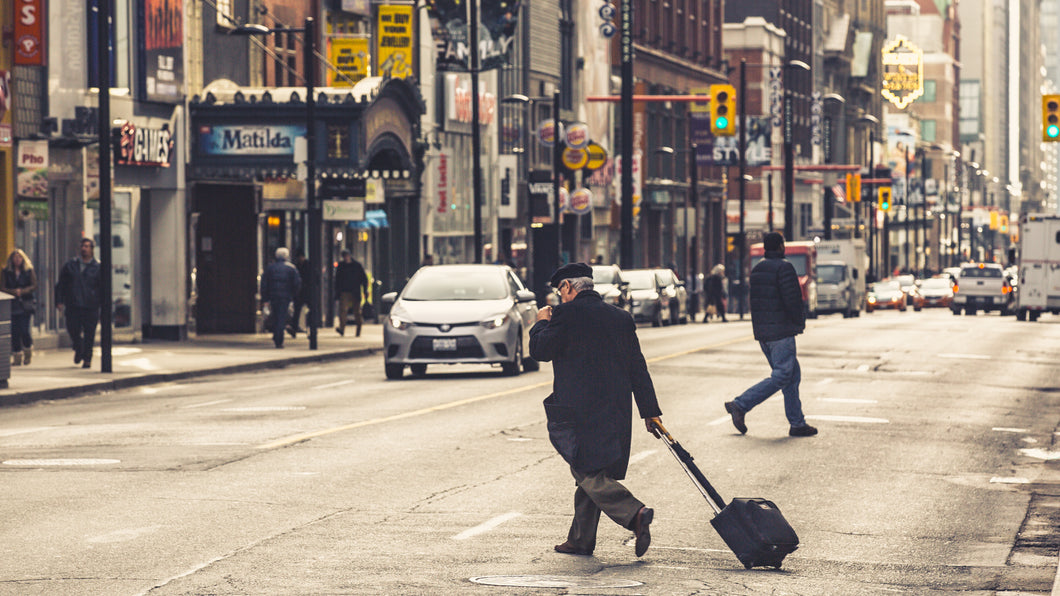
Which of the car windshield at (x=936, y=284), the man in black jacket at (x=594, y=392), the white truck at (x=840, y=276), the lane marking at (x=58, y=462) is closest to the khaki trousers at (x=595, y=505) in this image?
the man in black jacket at (x=594, y=392)

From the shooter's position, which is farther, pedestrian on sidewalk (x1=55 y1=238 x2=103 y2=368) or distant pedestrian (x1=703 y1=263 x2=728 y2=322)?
distant pedestrian (x1=703 y1=263 x2=728 y2=322)

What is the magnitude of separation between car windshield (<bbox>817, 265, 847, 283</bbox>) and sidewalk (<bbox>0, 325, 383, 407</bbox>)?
95.6ft

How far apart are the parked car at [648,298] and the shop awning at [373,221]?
263 inches

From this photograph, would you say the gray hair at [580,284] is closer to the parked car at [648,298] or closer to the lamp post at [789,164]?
the parked car at [648,298]

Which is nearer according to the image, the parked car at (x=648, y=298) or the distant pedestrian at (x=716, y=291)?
the parked car at (x=648, y=298)

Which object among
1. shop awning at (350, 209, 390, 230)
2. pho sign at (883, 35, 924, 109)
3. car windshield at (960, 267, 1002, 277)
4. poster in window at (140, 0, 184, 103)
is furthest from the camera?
pho sign at (883, 35, 924, 109)

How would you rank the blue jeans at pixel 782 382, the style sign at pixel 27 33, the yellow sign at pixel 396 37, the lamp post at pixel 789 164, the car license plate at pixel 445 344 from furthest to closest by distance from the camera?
1. the lamp post at pixel 789 164
2. the yellow sign at pixel 396 37
3. the style sign at pixel 27 33
4. the car license plate at pixel 445 344
5. the blue jeans at pixel 782 382

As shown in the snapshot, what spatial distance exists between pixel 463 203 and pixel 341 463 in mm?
41537

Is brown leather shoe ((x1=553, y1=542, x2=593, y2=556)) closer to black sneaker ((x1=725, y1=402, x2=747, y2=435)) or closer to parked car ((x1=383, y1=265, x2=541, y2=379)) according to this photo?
Answer: black sneaker ((x1=725, y1=402, x2=747, y2=435))

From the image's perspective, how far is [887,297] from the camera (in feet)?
276

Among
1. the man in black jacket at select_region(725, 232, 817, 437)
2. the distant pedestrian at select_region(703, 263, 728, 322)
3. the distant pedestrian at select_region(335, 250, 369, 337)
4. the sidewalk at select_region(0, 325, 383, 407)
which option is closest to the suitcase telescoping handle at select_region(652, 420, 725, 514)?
the man in black jacket at select_region(725, 232, 817, 437)

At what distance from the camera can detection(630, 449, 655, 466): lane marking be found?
51.9 feet

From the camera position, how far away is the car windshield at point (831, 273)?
6612 centimetres

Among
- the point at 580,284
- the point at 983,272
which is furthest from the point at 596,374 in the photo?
the point at 983,272
